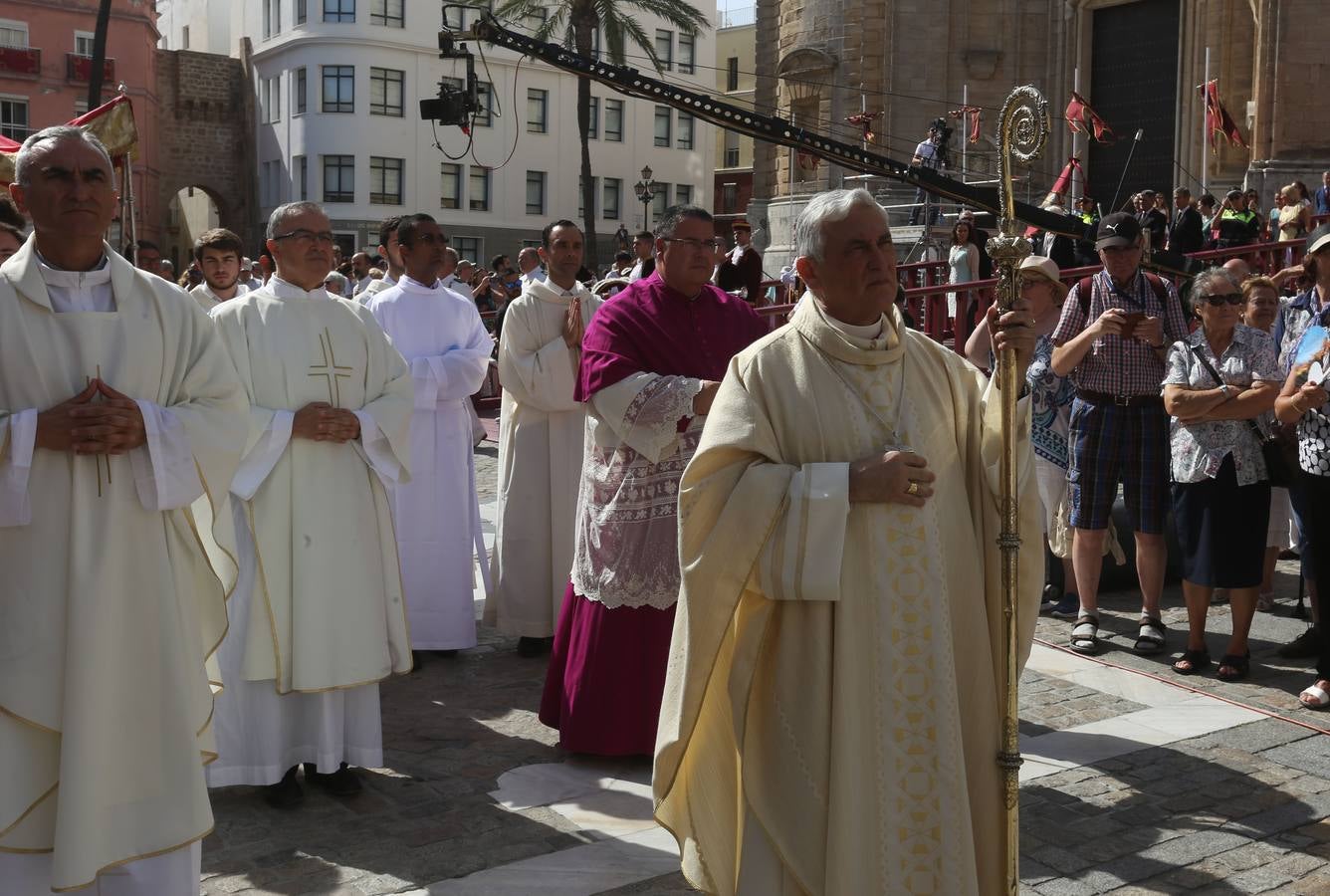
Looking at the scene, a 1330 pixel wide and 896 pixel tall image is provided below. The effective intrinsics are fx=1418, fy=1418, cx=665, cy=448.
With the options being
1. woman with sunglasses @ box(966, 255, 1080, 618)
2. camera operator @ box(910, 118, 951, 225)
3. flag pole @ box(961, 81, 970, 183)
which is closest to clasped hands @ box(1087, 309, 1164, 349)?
woman with sunglasses @ box(966, 255, 1080, 618)

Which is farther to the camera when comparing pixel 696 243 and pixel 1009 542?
pixel 696 243

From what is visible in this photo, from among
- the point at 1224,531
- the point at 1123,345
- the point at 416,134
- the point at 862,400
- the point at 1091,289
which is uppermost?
the point at 416,134

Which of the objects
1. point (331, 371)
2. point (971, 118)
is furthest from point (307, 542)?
point (971, 118)

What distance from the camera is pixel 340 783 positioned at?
17.1 ft

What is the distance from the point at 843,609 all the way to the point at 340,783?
102 inches

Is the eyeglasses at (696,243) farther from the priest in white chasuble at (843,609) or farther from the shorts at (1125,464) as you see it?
the shorts at (1125,464)

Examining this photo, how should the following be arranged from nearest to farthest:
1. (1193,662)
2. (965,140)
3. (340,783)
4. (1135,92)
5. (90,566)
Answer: (90,566), (340,783), (1193,662), (1135,92), (965,140)

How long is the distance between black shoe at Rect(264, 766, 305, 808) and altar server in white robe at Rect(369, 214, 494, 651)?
81.3 inches

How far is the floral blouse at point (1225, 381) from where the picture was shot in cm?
660

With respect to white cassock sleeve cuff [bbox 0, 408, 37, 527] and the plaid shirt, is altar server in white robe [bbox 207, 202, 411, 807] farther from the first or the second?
the plaid shirt

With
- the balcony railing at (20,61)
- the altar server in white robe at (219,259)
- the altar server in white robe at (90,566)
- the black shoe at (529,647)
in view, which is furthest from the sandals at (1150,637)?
the balcony railing at (20,61)

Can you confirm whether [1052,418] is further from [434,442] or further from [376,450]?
[376,450]

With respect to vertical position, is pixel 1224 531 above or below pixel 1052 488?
below

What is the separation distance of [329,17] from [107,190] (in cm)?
4560
